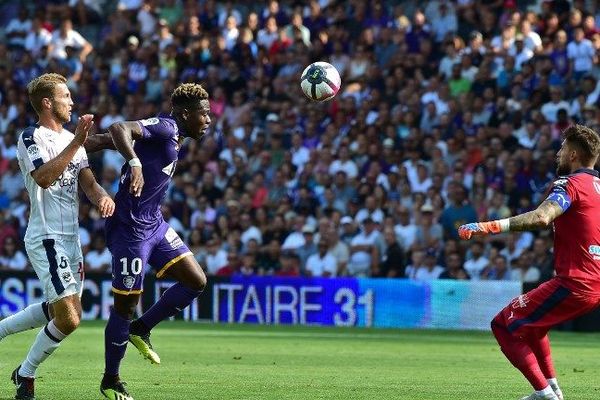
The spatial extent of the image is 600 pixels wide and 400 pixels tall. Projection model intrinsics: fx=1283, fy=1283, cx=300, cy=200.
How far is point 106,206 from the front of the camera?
9.77 metres

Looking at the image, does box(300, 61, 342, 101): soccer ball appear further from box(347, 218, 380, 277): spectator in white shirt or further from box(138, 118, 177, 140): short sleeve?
box(347, 218, 380, 277): spectator in white shirt

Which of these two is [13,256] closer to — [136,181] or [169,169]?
[169,169]

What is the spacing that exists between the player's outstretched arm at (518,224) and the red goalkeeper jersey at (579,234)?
0.76 ft

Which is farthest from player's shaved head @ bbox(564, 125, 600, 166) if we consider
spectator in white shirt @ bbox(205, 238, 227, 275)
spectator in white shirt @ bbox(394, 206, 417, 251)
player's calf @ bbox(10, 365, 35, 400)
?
spectator in white shirt @ bbox(205, 238, 227, 275)

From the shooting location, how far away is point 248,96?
27.8m

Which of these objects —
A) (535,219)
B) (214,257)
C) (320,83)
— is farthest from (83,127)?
(214,257)

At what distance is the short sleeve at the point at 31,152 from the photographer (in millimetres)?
9992

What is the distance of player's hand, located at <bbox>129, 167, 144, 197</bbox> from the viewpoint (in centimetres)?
999

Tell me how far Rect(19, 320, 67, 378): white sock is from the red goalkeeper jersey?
395cm

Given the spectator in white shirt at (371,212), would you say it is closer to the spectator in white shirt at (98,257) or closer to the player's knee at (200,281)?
the spectator in white shirt at (98,257)

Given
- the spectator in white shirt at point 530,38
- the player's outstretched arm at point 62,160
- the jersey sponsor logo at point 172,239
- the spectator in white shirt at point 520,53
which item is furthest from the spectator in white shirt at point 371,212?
the player's outstretched arm at point 62,160

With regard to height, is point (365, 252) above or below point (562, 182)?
below

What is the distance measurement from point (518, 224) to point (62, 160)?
3.47m

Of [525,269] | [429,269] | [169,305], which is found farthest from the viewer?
[429,269]
